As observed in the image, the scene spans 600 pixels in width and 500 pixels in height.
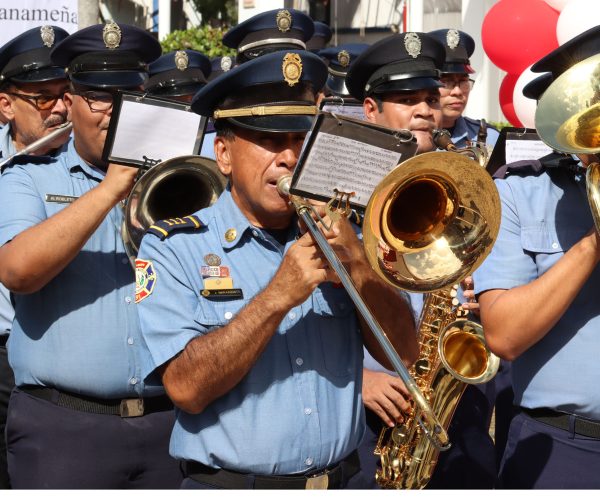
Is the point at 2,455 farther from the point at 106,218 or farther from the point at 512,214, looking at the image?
the point at 512,214

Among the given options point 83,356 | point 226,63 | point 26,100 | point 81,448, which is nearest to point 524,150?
point 83,356

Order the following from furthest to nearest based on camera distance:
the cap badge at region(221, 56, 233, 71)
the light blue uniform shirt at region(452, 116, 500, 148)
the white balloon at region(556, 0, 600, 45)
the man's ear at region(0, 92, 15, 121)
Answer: the cap badge at region(221, 56, 233, 71) → the light blue uniform shirt at region(452, 116, 500, 148) → the white balloon at region(556, 0, 600, 45) → the man's ear at region(0, 92, 15, 121)

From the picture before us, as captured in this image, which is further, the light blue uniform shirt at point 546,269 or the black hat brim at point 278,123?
the light blue uniform shirt at point 546,269

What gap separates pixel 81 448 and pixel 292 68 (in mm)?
1588

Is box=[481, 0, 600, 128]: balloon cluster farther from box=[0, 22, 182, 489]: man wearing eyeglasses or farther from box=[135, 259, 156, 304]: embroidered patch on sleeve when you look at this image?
box=[135, 259, 156, 304]: embroidered patch on sleeve

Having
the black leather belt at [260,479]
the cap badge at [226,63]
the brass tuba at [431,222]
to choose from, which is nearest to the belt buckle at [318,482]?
the black leather belt at [260,479]

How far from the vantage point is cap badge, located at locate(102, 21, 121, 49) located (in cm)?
385

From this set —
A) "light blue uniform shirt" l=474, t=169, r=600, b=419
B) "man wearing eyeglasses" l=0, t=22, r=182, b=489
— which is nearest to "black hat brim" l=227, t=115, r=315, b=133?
"light blue uniform shirt" l=474, t=169, r=600, b=419

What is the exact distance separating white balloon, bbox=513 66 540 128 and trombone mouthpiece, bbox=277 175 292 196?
384 cm

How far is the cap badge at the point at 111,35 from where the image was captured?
12.6 feet

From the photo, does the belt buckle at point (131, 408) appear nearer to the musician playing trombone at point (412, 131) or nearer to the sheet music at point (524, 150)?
the musician playing trombone at point (412, 131)

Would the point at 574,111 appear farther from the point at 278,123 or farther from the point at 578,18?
the point at 578,18

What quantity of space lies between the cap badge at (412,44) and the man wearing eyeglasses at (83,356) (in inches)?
52.5

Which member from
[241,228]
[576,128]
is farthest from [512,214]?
[241,228]
